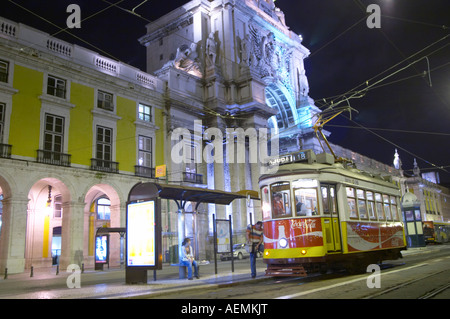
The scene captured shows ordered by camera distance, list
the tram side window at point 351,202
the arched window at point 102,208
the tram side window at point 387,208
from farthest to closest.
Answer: the arched window at point 102,208
the tram side window at point 387,208
the tram side window at point 351,202

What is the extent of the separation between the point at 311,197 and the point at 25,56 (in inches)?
688

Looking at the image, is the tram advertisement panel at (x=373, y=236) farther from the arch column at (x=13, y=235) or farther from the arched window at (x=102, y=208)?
the arched window at (x=102, y=208)

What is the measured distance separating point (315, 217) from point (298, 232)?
67 centimetres

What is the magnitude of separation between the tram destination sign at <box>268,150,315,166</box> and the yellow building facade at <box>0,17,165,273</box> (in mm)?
13651

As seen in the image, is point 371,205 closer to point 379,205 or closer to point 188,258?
point 379,205

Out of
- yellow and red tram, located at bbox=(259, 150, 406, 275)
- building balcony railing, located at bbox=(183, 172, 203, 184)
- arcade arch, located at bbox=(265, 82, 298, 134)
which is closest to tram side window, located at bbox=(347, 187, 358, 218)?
yellow and red tram, located at bbox=(259, 150, 406, 275)

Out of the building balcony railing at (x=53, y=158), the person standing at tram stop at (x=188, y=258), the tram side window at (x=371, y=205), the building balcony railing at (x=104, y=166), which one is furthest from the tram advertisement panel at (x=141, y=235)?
the building balcony railing at (x=104, y=166)

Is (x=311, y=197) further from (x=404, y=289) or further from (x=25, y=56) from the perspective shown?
(x=25, y=56)

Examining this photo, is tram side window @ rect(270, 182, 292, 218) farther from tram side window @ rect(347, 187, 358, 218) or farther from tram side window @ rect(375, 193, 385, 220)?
tram side window @ rect(375, 193, 385, 220)

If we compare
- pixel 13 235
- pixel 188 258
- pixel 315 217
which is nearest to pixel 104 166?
pixel 13 235

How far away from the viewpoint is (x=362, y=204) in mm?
13320

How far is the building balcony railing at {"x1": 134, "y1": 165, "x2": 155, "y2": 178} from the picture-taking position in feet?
85.7

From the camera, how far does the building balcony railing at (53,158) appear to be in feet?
69.3

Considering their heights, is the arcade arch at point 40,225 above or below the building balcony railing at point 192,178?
below
